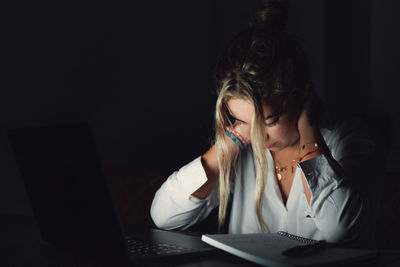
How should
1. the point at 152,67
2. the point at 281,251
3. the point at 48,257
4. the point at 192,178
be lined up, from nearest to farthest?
the point at 281,251 < the point at 48,257 < the point at 192,178 < the point at 152,67

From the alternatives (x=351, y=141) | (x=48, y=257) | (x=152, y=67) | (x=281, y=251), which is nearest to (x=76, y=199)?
(x=48, y=257)

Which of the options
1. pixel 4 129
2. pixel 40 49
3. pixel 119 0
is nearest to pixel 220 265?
pixel 4 129

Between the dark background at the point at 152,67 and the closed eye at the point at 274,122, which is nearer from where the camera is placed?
the closed eye at the point at 274,122

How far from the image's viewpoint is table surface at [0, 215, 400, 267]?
84cm

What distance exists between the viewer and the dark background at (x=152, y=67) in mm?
1525

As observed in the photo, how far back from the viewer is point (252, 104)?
1215mm

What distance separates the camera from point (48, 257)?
0.93 metres

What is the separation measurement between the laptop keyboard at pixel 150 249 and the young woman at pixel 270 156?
0.39 metres

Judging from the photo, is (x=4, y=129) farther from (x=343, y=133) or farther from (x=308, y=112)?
(x=343, y=133)

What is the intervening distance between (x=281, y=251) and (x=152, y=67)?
56.2 inches

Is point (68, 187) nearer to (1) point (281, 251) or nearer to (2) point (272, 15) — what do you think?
(1) point (281, 251)

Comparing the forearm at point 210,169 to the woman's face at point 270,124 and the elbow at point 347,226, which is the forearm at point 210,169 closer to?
the woman's face at point 270,124

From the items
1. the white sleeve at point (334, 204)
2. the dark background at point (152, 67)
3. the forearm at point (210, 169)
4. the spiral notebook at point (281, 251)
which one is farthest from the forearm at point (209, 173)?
the dark background at point (152, 67)

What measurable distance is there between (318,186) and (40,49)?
43.7 inches
